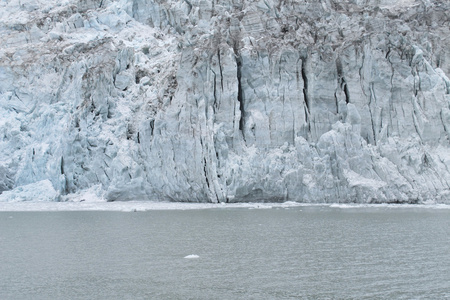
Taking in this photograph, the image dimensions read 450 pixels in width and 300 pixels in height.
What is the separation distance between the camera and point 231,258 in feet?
33.3

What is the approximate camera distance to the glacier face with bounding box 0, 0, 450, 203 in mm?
22516

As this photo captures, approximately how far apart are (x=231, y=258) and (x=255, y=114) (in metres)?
14.2

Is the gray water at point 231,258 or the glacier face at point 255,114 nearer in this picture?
the gray water at point 231,258

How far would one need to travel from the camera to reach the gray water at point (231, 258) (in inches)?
305

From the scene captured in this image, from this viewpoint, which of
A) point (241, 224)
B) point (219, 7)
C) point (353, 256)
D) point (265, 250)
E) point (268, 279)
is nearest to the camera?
point (268, 279)

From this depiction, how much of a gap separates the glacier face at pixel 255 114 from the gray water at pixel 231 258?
18.2 feet

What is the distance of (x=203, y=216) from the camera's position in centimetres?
1819

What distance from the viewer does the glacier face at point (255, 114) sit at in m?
22.5

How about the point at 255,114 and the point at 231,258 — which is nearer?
the point at 231,258

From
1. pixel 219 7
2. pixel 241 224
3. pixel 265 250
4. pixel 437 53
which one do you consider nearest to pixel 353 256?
pixel 265 250

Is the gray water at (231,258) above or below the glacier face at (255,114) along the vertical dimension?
below

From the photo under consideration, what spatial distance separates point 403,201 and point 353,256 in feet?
41.8

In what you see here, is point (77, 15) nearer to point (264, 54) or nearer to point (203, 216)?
point (264, 54)

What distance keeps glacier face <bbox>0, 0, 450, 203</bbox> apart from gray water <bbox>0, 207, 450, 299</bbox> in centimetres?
554
